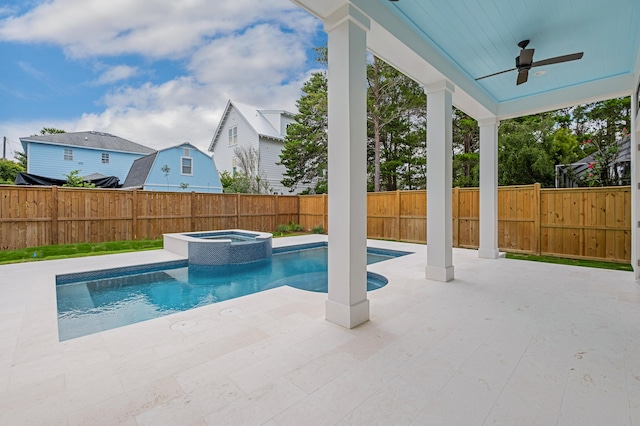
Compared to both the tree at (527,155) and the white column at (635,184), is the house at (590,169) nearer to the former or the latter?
the tree at (527,155)

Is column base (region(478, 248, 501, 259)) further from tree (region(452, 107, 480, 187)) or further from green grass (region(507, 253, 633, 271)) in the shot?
tree (region(452, 107, 480, 187))

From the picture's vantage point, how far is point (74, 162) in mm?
14445

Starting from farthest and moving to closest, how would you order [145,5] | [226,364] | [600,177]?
1. [600,177]
2. [145,5]
3. [226,364]

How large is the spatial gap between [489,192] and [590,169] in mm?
4286

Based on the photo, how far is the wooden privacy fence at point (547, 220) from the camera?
6.00 metres

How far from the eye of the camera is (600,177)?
789cm

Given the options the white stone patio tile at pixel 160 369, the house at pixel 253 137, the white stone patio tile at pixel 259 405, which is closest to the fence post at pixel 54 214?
the white stone patio tile at pixel 160 369

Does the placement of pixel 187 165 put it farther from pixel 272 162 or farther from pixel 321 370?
pixel 321 370

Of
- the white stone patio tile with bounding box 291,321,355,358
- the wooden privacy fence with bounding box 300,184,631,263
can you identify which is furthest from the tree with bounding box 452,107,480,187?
the white stone patio tile with bounding box 291,321,355,358

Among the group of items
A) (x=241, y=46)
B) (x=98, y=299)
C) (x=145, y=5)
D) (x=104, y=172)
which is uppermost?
(x=241, y=46)

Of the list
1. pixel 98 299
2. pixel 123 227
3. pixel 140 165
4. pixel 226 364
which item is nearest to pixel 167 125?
pixel 140 165

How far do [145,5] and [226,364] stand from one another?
28.7 feet

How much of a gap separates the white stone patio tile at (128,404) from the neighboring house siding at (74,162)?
1666 cm

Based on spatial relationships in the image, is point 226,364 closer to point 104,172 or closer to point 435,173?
point 435,173
